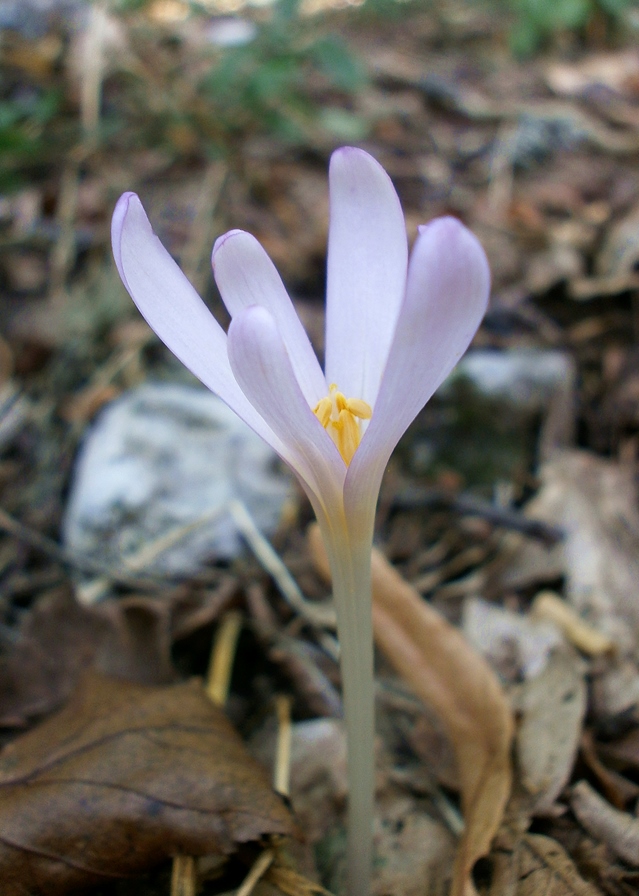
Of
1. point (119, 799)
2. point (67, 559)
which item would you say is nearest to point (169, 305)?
point (119, 799)

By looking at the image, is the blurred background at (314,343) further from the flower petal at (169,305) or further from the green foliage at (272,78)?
the flower petal at (169,305)

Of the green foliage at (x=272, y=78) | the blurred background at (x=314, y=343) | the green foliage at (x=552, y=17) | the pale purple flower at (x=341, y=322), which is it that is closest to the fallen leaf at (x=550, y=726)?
the blurred background at (x=314, y=343)

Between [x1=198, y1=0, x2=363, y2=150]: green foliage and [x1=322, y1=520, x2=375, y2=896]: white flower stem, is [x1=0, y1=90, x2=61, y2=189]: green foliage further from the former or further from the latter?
[x1=322, y1=520, x2=375, y2=896]: white flower stem

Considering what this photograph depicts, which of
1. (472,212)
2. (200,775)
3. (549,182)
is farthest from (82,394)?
(549,182)

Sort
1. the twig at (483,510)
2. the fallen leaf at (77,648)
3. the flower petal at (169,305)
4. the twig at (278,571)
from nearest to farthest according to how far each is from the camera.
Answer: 1. the flower petal at (169,305)
2. the fallen leaf at (77,648)
3. the twig at (278,571)
4. the twig at (483,510)

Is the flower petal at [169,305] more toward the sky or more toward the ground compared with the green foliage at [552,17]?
more toward the sky

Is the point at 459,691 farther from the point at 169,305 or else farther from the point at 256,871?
the point at 169,305
